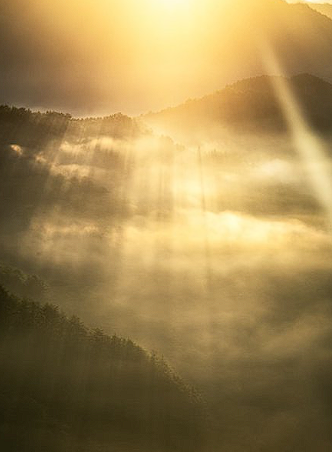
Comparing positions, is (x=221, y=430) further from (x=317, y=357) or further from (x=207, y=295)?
(x=207, y=295)

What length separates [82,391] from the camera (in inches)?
3482

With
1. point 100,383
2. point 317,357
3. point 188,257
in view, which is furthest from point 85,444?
point 188,257

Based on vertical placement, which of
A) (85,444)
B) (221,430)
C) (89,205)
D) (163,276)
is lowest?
(85,444)

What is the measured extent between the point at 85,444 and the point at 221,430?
75.7ft

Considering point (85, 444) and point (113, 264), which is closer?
point (85, 444)

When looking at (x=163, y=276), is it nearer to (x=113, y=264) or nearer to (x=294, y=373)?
(x=113, y=264)

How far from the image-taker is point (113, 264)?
465 feet

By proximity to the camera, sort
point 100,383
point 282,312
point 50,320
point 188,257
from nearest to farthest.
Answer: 1. point 100,383
2. point 50,320
3. point 282,312
4. point 188,257

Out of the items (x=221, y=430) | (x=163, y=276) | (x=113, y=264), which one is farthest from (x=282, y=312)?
(x=221, y=430)

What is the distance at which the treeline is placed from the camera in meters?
78.8

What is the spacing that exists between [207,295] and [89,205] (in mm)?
55031

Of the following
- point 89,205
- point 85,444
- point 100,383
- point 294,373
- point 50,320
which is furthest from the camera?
point 89,205

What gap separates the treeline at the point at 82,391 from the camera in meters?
78.8

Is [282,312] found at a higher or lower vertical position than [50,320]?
higher
